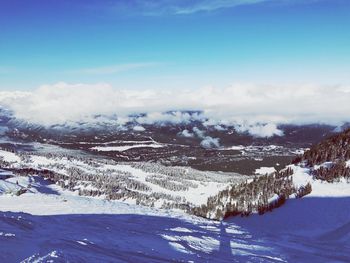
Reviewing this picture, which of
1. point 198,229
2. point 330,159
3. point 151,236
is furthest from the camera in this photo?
point 330,159

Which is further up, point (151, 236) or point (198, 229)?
point (151, 236)

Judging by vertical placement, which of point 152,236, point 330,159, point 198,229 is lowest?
point 198,229

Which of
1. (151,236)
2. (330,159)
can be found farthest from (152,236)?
(330,159)

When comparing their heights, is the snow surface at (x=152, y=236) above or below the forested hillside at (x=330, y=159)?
below

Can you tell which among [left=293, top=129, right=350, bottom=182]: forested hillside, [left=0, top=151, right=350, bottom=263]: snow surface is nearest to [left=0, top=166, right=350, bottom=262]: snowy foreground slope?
[left=0, top=151, right=350, bottom=263]: snow surface

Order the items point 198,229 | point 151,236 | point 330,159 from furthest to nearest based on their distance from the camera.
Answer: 1. point 330,159
2. point 198,229
3. point 151,236

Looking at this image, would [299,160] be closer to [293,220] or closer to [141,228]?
[293,220]

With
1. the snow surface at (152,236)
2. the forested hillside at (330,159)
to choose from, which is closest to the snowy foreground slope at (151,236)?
the snow surface at (152,236)

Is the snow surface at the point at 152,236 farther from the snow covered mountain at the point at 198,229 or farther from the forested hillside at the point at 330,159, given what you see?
the forested hillside at the point at 330,159

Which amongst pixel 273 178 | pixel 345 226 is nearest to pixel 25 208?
pixel 345 226

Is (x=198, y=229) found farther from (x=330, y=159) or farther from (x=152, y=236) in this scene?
(x=330, y=159)
